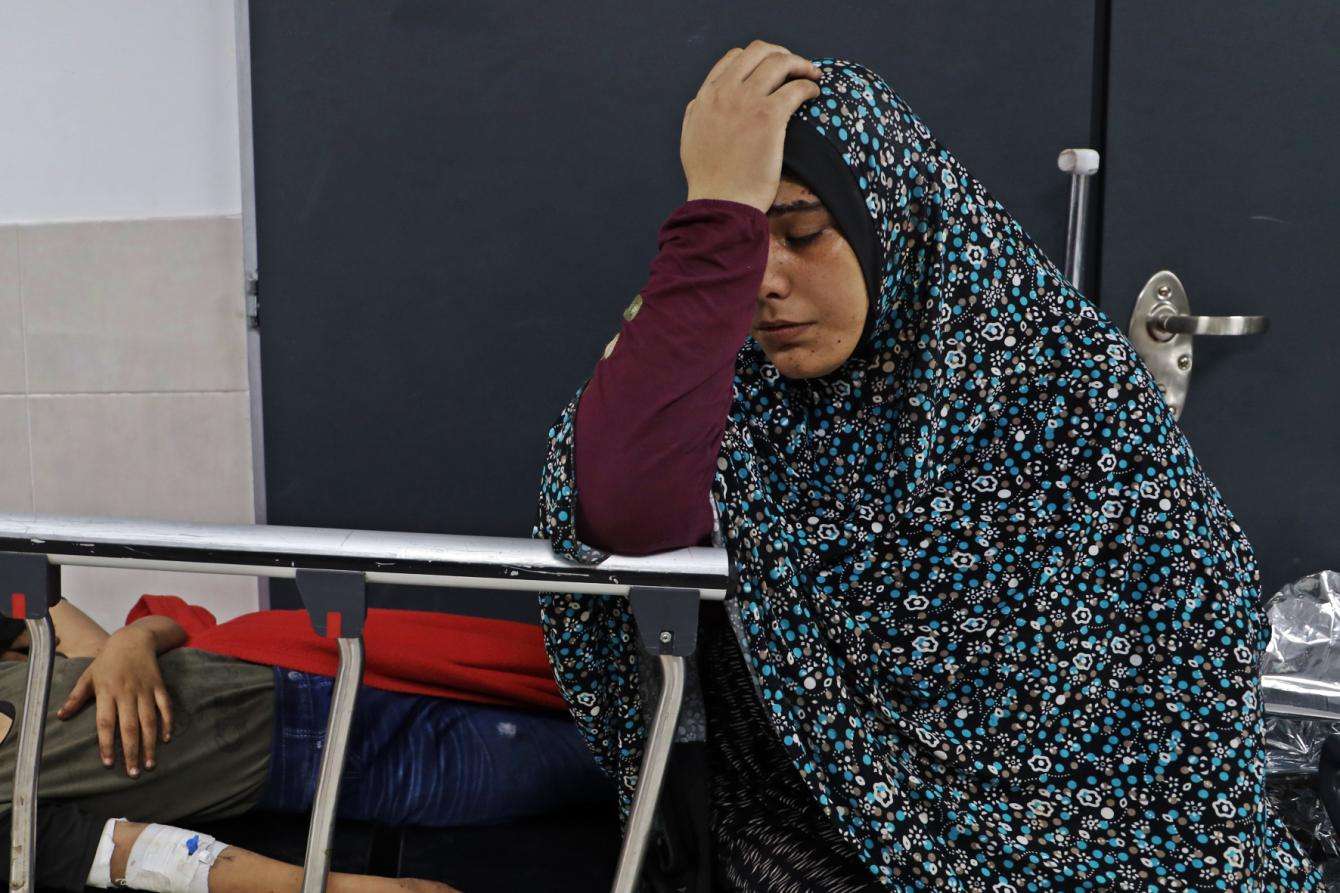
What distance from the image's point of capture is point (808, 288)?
0.92 metres

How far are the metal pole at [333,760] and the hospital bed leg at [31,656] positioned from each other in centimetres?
19

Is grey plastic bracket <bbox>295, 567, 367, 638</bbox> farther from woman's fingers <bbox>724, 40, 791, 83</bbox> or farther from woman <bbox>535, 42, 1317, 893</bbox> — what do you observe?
woman's fingers <bbox>724, 40, 791, 83</bbox>

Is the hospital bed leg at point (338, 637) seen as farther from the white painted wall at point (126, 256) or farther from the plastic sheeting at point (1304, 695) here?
the white painted wall at point (126, 256)

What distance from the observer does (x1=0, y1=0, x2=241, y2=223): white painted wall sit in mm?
1640

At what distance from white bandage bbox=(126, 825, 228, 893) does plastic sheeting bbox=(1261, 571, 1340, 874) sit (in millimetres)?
1092

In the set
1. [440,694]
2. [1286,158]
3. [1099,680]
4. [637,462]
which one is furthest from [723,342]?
[1286,158]

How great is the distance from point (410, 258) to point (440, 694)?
2.39 ft

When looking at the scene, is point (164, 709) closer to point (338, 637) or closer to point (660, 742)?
point (338, 637)

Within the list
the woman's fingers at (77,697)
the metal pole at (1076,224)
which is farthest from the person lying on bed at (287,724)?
the metal pole at (1076,224)

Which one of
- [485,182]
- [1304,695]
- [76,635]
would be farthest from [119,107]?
[1304,695]

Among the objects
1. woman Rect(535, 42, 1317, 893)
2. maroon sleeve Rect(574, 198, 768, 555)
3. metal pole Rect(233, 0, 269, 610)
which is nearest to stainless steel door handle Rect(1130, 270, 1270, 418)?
woman Rect(535, 42, 1317, 893)

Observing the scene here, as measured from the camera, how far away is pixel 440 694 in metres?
1.20

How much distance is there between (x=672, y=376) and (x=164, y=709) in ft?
2.16

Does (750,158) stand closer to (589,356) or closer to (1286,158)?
(589,356)
